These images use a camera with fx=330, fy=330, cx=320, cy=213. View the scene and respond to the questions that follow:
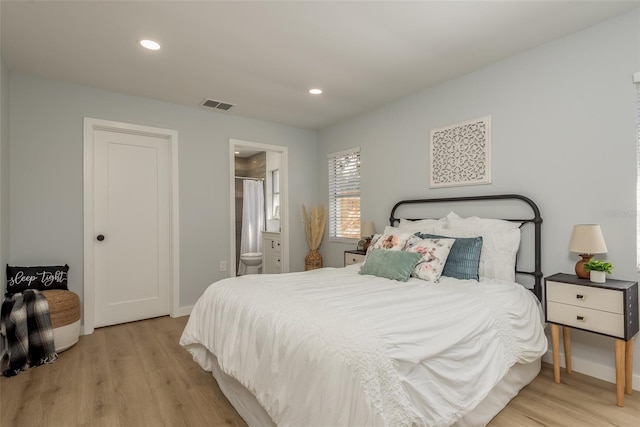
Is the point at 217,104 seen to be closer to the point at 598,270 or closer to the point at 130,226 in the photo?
the point at 130,226

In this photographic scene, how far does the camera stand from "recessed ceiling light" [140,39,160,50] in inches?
96.0

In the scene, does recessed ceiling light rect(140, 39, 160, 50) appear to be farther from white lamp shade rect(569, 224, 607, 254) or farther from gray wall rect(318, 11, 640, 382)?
white lamp shade rect(569, 224, 607, 254)

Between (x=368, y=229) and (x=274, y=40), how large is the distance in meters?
2.27

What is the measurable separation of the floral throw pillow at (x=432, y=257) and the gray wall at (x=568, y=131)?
0.77 meters

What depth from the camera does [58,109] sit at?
10.4 feet

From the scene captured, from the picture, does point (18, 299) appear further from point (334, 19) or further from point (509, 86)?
point (509, 86)

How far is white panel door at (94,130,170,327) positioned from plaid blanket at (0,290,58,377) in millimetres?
819

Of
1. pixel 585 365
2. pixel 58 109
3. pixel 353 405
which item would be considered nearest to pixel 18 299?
pixel 58 109

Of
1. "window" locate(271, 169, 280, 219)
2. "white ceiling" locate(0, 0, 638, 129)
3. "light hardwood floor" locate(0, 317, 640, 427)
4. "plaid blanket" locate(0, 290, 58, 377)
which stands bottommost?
"light hardwood floor" locate(0, 317, 640, 427)

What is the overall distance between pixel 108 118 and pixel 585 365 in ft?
15.5

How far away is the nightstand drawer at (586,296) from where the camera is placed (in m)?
1.97

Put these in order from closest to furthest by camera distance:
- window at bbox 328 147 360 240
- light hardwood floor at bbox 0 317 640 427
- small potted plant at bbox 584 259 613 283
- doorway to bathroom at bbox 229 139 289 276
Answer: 1. light hardwood floor at bbox 0 317 640 427
2. small potted plant at bbox 584 259 613 283
3. window at bbox 328 147 360 240
4. doorway to bathroom at bbox 229 139 289 276

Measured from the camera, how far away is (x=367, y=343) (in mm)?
1299

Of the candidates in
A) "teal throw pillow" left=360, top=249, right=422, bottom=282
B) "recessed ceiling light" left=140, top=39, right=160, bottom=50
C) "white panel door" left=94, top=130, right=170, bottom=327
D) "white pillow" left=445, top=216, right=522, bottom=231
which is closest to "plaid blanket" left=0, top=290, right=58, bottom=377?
"white panel door" left=94, top=130, right=170, bottom=327
